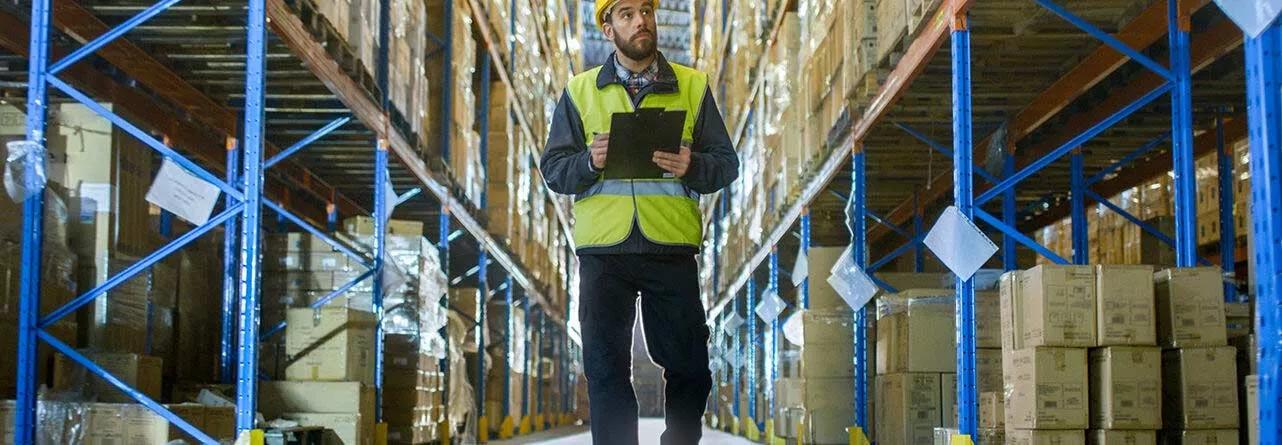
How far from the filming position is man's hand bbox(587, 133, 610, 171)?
145 inches

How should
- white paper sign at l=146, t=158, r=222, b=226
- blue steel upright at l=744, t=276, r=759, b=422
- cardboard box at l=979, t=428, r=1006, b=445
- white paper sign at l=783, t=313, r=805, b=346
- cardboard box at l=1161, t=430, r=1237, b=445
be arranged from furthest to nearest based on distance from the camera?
1. blue steel upright at l=744, t=276, r=759, b=422
2. white paper sign at l=783, t=313, r=805, b=346
3. cardboard box at l=979, t=428, r=1006, b=445
4. white paper sign at l=146, t=158, r=222, b=226
5. cardboard box at l=1161, t=430, r=1237, b=445

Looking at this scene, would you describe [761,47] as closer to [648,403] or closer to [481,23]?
[481,23]

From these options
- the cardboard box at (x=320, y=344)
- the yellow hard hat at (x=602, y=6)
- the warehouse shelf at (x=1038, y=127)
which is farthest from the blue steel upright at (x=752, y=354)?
the yellow hard hat at (x=602, y=6)

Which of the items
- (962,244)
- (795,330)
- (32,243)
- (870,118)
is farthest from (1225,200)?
(32,243)

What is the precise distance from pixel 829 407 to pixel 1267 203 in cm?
774

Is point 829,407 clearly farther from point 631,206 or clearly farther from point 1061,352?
point 631,206

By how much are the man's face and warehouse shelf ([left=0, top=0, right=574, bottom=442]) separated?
284 centimetres

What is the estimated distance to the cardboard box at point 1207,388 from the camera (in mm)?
5668

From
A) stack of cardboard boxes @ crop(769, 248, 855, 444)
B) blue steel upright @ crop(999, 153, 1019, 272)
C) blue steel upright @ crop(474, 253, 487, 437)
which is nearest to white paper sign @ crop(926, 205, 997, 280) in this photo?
blue steel upright @ crop(999, 153, 1019, 272)

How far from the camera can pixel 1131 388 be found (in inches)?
227

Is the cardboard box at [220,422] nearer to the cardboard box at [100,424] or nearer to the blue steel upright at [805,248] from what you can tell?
the cardboard box at [100,424]

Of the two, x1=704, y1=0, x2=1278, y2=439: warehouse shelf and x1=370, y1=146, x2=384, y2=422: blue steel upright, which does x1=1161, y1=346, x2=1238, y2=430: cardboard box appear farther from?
x1=370, y1=146, x2=384, y2=422: blue steel upright

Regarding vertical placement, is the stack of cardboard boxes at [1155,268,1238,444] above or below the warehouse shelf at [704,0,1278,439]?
below

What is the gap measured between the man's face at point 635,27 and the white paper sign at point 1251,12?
56.0 inches
